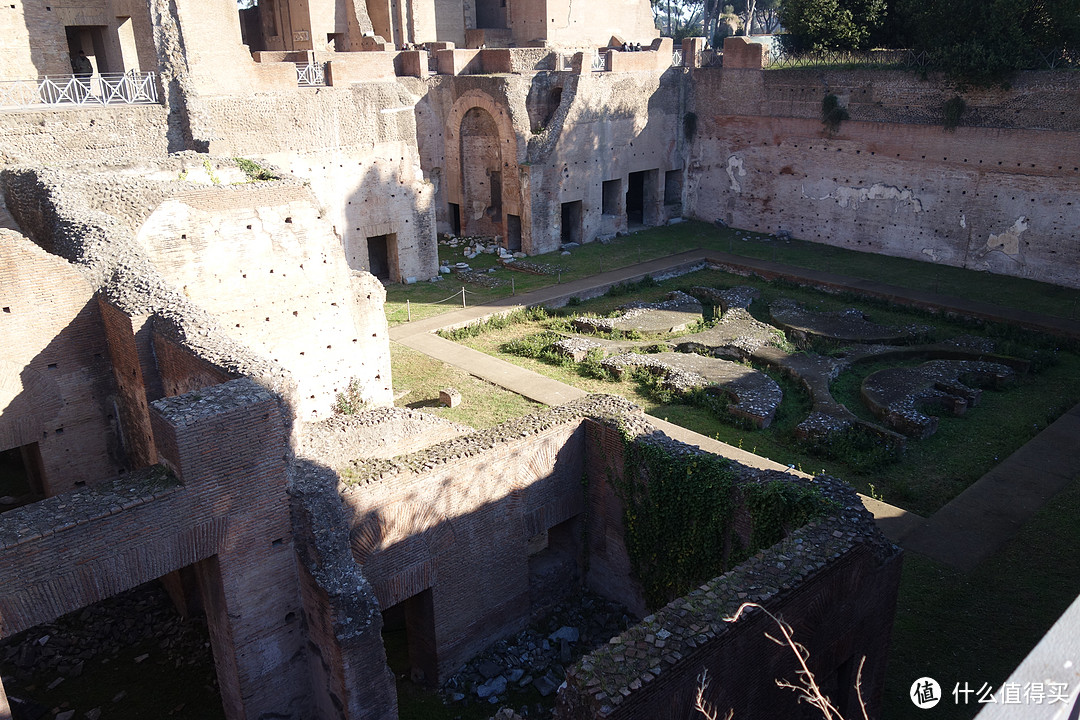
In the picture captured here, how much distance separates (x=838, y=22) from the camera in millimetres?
22828

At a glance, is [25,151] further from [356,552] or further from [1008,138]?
[1008,138]

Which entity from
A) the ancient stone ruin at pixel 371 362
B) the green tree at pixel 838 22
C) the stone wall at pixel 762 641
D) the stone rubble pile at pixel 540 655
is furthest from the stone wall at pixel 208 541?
the green tree at pixel 838 22

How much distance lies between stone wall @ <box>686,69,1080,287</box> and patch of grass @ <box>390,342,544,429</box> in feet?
44.1

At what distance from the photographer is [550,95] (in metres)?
23.7

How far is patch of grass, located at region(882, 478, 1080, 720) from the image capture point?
26.4 ft

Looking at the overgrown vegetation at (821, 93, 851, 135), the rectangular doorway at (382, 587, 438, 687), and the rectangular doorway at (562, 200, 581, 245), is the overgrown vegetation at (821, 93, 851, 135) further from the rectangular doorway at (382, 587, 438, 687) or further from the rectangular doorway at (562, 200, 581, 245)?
the rectangular doorway at (382, 587, 438, 687)

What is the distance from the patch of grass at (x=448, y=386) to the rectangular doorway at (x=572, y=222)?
9.89 m

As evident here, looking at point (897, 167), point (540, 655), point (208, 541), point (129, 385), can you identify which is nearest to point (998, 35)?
point (897, 167)

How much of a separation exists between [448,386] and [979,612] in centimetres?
899

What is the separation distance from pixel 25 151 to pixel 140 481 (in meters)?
9.68

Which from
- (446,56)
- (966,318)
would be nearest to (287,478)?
(966,318)

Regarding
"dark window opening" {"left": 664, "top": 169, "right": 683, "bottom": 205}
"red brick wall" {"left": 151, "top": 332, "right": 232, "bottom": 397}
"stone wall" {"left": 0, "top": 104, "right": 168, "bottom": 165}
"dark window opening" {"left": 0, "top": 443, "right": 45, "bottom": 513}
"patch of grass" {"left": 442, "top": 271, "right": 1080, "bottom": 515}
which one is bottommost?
"patch of grass" {"left": 442, "top": 271, "right": 1080, "bottom": 515}

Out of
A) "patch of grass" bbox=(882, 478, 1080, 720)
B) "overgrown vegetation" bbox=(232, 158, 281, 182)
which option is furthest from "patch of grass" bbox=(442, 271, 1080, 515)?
"overgrown vegetation" bbox=(232, 158, 281, 182)

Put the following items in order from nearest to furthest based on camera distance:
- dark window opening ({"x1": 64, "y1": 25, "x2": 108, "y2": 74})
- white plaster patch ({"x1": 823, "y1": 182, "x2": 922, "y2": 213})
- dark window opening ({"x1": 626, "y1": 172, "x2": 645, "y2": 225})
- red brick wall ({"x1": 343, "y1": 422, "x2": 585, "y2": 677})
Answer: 1. red brick wall ({"x1": 343, "y1": 422, "x2": 585, "y2": 677})
2. dark window opening ({"x1": 64, "y1": 25, "x2": 108, "y2": 74})
3. white plaster patch ({"x1": 823, "y1": 182, "x2": 922, "y2": 213})
4. dark window opening ({"x1": 626, "y1": 172, "x2": 645, "y2": 225})
